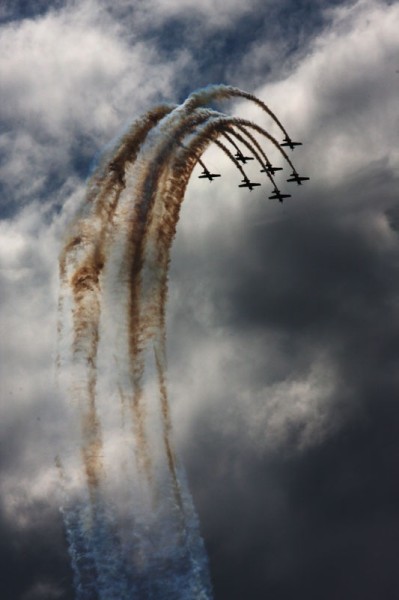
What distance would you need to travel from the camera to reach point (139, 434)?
58812 mm

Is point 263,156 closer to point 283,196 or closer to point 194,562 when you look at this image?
→ point 283,196

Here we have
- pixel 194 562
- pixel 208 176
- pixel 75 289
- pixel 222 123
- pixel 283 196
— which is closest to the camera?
pixel 75 289

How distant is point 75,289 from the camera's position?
54.5 meters

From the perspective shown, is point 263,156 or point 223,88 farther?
point 263,156

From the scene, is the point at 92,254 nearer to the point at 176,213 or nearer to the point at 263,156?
the point at 176,213

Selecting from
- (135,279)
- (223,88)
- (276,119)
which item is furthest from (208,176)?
(135,279)

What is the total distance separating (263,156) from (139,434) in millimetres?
28348

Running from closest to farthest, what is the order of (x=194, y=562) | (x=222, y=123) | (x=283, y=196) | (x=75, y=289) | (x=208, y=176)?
(x=75, y=289), (x=222, y=123), (x=194, y=562), (x=208, y=176), (x=283, y=196)

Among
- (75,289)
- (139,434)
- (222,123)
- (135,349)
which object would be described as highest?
(222,123)

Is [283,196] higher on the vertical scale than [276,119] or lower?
higher

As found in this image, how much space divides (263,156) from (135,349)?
24.0 m

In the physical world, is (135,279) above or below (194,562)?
above

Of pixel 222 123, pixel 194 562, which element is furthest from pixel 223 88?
pixel 194 562

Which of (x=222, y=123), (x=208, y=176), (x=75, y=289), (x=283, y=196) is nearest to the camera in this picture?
(x=75, y=289)
